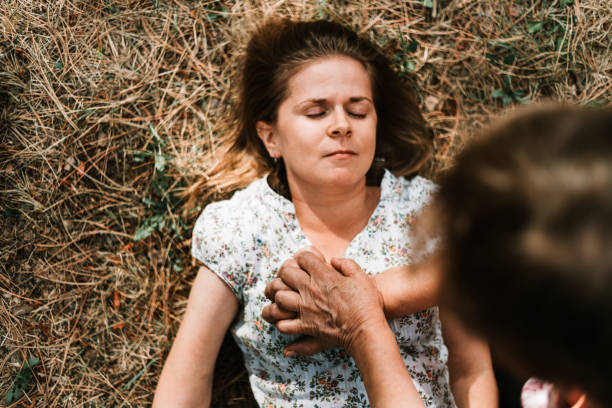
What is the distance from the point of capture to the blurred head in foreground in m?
1.08

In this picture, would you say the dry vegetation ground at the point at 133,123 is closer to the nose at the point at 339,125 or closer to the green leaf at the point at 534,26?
the green leaf at the point at 534,26

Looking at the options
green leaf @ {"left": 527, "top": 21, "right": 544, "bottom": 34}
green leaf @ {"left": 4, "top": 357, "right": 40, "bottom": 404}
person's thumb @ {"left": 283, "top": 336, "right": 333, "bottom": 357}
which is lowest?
green leaf @ {"left": 4, "top": 357, "right": 40, "bottom": 404}

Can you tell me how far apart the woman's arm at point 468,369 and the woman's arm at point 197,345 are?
1300 millimetres

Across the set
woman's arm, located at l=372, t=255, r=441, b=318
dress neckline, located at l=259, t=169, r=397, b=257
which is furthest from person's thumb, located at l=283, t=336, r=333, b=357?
dress neckline, located at l=259, t=169, r=397, b=257

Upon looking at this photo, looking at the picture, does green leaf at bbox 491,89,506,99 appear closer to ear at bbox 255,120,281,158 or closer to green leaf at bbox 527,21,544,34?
green leaf at bbox 527,21,544,34

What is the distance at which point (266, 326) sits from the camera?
262 centimetres

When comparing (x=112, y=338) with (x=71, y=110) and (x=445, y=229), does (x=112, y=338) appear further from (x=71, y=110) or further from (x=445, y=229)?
(x=445, y=229)

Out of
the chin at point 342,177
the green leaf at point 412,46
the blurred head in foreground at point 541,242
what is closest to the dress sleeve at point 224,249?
the chin at point 342,177

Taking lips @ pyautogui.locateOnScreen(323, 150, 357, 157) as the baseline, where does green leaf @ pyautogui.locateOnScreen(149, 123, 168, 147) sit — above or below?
below

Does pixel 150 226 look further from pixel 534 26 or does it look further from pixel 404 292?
pixel 534 26

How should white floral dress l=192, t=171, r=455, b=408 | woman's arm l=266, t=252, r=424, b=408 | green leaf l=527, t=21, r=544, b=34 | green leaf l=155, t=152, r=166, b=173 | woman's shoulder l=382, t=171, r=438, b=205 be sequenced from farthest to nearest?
green leaf l=527, t=21, r=544, b=34 < green leaf l=155, t=152, r=166, b=173 < woman's shoulder l=382, t=171, r=438, b=205 < white floral dress l=192, t=171, r=455, b=408 < woman's arm l=266, t=252, r=424, b=408

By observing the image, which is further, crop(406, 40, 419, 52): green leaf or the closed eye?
crop(406, 40, 419, 52): green leaf

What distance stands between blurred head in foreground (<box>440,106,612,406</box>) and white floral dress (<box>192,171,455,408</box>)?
133 cm

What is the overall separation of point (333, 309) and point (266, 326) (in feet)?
1.60
